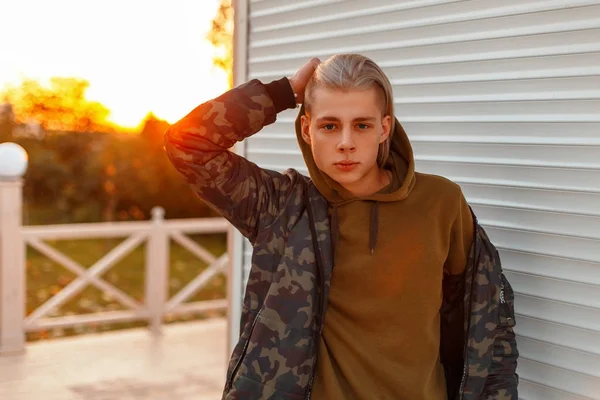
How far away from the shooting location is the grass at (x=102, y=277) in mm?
9477

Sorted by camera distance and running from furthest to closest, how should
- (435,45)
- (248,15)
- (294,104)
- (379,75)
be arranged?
1. (248,15)
2. (435,45)
3. (294,104)
4. (379,75)

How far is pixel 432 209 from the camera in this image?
7.11ft

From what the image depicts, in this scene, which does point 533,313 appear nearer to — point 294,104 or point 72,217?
point 294,104

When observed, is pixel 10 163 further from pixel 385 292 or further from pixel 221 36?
pixel 221 36

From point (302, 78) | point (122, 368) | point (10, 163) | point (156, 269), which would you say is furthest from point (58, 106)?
point (302, 78)

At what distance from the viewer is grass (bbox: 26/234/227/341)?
948 cm

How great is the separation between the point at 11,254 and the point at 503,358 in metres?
4.53

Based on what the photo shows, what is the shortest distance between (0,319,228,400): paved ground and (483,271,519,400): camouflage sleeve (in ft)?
10.1

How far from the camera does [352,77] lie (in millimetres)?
2047

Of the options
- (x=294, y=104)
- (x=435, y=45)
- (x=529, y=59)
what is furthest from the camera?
(x=435, y=45)

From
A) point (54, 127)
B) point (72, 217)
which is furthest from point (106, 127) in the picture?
point (72, 217)

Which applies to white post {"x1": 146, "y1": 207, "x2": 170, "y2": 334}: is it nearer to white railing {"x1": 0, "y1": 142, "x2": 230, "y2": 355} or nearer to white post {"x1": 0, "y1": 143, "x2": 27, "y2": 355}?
white railing {"x1": 0, "y1": 142, "x2": 230, "y2": 355}

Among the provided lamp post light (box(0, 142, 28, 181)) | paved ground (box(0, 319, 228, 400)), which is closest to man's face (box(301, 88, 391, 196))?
paved ground (box(0, 319, 228, 400))

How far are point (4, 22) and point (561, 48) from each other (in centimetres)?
934
